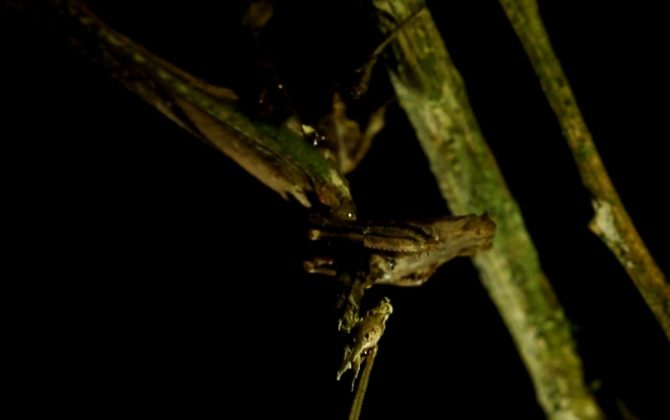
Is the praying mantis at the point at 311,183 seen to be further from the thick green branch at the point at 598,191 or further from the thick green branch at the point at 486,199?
the thick green branch at the point at 598,191

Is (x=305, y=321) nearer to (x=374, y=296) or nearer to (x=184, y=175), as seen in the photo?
(x=374, y=296)

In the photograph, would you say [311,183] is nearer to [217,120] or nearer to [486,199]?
[217,120]

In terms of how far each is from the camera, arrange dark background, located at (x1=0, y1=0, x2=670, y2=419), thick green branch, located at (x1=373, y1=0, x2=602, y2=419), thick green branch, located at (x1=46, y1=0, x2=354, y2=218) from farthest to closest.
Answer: dark background, located at (x1=0, y1=0, x2=670, y2=419) < thick green branch, located at (x1=373, y1=0, x2=602, y2=419) < thick green branch, located at (x1=46, y1=0, x2=354, y2=218)

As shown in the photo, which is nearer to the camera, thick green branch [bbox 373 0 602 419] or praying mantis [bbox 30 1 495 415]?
praying mantis [bbox 30 1 495 415]

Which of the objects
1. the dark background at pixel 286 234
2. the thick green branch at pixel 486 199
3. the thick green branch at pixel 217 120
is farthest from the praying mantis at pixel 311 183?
the thick green branch at pixel 486 199

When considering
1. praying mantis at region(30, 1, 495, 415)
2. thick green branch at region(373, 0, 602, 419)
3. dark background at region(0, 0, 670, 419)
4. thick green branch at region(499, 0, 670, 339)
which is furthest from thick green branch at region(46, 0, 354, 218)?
thick green branch at region(499, 0, 670, 339)

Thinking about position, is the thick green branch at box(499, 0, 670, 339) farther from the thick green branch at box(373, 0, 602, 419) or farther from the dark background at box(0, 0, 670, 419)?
A: the thick green branch at box(373, 0, 602, 419)

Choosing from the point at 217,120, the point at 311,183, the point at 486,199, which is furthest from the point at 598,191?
the point at 217,120
